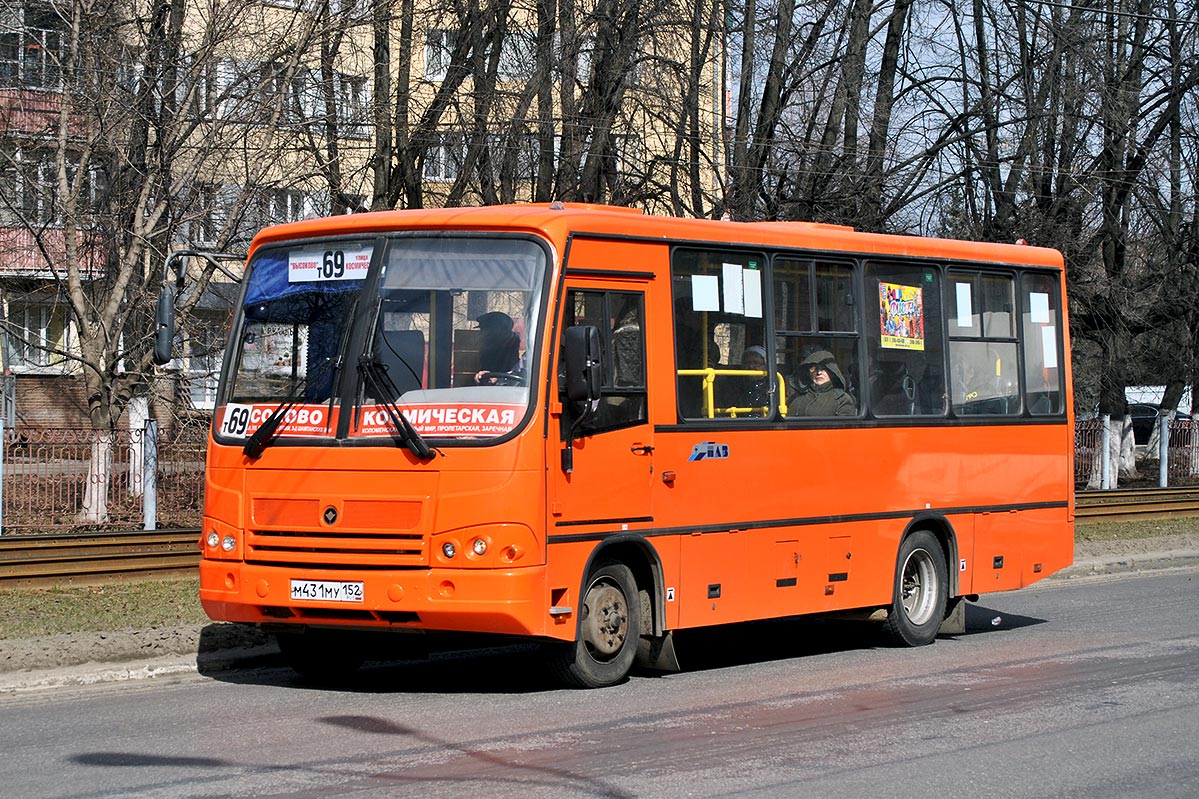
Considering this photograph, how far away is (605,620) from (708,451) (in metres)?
1.48

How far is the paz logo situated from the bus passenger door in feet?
1.55

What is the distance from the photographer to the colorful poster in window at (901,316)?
13.3 metres

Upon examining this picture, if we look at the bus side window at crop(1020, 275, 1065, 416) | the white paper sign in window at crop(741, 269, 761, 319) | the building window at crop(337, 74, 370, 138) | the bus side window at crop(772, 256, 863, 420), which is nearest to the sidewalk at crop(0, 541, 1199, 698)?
the white paper sign in window at crop(741, 269, 761, 319)

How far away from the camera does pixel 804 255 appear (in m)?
12.5

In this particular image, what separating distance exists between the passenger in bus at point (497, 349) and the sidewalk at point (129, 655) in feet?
9.79

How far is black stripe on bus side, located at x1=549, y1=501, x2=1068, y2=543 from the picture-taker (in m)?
10.5

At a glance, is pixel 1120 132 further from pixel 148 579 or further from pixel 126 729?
pixel 126 729

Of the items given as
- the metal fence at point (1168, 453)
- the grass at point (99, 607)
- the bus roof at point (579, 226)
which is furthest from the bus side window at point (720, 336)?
the metal fence at point (1168, 453)

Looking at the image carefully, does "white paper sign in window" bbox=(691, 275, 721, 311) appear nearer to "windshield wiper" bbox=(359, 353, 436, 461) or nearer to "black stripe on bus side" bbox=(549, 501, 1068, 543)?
"black stripe on bus side" bbox=(549, 501, 1068, 543)

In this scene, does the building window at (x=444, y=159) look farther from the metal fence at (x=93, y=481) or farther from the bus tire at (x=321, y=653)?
the bus tire at (x=321, y=653)

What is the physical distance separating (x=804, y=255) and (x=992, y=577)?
377cm

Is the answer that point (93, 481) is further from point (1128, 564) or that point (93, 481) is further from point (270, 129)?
point (1128, 564)

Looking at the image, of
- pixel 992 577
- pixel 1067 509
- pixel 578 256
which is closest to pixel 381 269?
pixel 578 256

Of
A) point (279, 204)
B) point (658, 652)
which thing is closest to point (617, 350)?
point (658, 652)
